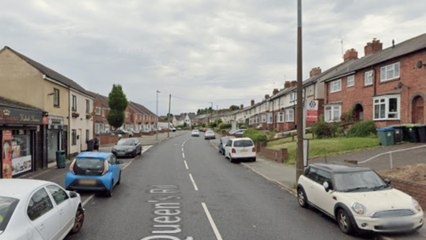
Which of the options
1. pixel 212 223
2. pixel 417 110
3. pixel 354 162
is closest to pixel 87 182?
pixel 212 223

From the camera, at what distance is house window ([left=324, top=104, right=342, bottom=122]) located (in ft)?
115

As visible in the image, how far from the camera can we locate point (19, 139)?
17.3 metres

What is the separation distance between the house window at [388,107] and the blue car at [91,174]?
72.1 ft

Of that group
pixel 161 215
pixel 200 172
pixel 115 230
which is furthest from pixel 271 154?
pixel 115 230

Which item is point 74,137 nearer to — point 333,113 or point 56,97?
point 56,97

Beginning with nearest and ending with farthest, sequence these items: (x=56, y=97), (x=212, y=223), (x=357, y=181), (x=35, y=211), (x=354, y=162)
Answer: (x=35, y=211) → (x=212, y=223) → (x=357, y=181) → (x=354, y=162) → (x=56, y=97)

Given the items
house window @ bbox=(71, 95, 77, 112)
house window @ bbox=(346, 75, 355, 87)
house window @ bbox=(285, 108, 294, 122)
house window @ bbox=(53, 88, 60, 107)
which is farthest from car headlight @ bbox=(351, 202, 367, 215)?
house window @ bbox=(285, 108, 294, 122)

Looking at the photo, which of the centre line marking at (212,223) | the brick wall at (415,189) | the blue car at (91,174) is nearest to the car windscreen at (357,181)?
the brick wall at (415,189)

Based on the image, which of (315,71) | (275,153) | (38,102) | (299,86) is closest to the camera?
(299,86)

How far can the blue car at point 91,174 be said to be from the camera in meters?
11.6

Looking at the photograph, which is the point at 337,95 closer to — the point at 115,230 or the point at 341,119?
the point at 341,119

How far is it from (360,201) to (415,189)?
2.95 metres

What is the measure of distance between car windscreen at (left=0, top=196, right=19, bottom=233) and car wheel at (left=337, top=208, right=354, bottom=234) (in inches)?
251

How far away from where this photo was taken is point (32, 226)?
523 cm
